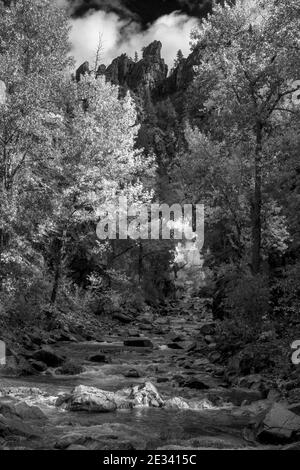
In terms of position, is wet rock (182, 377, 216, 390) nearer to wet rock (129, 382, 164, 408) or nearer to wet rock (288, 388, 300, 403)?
wet rock (129, 382, 164, 408)

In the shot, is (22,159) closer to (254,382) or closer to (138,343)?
(138,343)

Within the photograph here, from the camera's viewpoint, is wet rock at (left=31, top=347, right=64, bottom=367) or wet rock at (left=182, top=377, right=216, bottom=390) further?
wet rock at (left=31, top=347, right=64, bottom=367)

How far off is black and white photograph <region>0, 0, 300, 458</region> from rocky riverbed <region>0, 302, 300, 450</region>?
5 centimetres

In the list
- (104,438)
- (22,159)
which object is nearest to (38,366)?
(104,438)

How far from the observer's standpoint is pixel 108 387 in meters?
15.2

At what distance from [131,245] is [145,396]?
27.6 metres

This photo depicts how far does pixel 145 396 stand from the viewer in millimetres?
13156

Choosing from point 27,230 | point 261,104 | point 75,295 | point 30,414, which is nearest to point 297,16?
point 261,104

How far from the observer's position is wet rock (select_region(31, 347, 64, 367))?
17984mm

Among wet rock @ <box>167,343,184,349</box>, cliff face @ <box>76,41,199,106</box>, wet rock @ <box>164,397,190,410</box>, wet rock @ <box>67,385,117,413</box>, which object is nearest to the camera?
wet rock @ <box>67,385,117,413</box>

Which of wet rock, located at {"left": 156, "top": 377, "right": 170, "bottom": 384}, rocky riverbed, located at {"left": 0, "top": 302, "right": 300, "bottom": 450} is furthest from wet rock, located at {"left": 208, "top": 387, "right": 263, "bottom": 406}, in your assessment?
wet rock, located at {"left": 156, "top": 377, "right": 170, "bottom": 384}

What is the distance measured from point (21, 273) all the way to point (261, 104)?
12.9 meters
